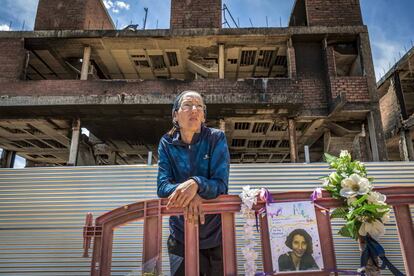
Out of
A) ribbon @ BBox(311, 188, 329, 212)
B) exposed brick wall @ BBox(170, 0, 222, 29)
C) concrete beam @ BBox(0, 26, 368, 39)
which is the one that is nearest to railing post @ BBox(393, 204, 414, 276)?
ribbon @ BBox(311, 188, 329, 212)

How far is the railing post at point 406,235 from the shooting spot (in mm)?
1642

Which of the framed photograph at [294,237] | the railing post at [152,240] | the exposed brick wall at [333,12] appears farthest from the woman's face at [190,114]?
the exposed brick wall at [333,12]

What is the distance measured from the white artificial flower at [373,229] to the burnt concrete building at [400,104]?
40.1ft

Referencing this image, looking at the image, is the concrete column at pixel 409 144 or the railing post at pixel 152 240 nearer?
the railing post at pixel 152 240

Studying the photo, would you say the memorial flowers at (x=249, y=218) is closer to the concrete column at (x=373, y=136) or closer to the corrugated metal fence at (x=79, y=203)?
the corrugated metal fence at (x=79, y=203)

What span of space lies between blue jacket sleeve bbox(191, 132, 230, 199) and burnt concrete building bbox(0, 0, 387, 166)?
7.91 metres

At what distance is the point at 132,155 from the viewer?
577 inches

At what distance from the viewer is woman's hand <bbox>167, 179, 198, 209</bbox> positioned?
62.0 inches

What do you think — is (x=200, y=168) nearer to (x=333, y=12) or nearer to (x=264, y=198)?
(x=264, y=198)

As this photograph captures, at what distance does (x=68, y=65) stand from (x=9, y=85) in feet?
7.98

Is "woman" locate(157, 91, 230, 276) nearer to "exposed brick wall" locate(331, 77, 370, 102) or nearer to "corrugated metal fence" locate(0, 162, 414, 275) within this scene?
"corrugated metal fence" locate(0, 162, 414, 275)

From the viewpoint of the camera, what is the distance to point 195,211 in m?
1.62

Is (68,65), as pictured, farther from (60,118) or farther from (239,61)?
(239,61)

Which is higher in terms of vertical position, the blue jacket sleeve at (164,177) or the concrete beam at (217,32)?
the concrete beam at (217,32)
